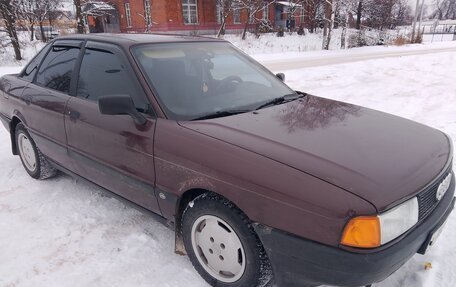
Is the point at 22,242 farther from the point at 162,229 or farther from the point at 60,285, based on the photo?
the point at 162,229

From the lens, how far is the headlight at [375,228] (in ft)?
5.80

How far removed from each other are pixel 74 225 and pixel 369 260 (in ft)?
8.00

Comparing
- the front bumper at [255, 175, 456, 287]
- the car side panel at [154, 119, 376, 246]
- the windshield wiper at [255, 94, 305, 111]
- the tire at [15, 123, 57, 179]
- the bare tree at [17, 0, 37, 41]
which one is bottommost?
the tire at [15, 123, 57, 179]

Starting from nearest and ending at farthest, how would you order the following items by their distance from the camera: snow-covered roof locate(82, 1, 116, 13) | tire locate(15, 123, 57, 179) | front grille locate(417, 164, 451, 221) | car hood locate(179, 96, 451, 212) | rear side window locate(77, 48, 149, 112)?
car hood locate(179, 96, 451, 212) < front grille locate(417, 164, 451, 221) < rear side window locate(77, 48, 149, 112) < tire locate(15, 123, 57, 179) < snow-covered roof locate(82, 1, 116, 13)

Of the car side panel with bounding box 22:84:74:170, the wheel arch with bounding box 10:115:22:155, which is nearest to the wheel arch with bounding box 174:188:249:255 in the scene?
the car side panel with bounding box 22:84:74:170

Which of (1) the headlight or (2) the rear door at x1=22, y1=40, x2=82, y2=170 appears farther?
(2) the rear door at x1=22, y1=40, x2=82, y2=170

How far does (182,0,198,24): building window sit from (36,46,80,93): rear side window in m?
29.1

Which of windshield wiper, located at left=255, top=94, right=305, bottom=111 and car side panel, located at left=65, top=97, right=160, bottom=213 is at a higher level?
windshield wiper, located at left=255, top=94, right=305, bottom=111

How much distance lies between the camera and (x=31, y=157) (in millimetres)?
4066

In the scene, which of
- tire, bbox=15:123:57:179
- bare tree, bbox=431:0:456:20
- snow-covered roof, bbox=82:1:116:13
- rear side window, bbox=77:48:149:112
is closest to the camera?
rear side window, bbox=77:48:149:112

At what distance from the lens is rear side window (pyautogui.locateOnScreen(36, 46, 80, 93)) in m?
3.37

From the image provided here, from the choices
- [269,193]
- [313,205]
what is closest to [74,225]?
[269,193]

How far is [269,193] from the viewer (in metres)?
1.95

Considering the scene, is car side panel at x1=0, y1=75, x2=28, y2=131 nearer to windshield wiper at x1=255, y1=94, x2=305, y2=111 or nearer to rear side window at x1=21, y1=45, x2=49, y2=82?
rear side window at x1=21, y1=45, x2=49, y2=82
